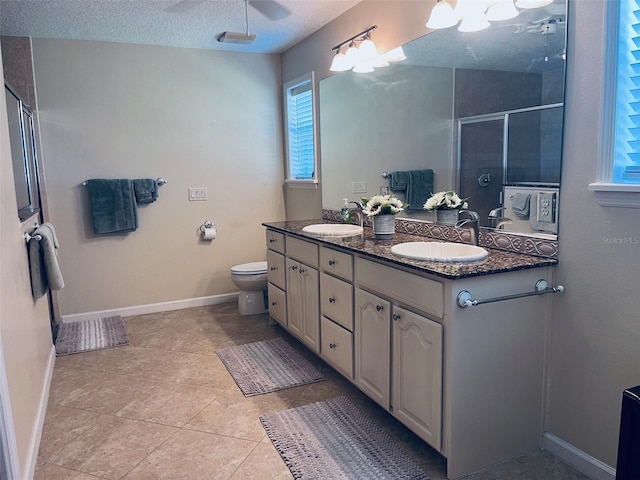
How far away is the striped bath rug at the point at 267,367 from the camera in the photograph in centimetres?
262

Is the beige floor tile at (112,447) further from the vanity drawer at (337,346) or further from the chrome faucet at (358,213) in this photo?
the chrome faucet at (358,213)

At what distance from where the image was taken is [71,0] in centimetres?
283

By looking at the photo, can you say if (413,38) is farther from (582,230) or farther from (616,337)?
(616,337)

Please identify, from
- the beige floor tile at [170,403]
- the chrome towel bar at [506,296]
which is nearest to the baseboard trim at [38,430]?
the beige floor tile at [170,403]

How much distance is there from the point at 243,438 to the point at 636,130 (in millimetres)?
1983

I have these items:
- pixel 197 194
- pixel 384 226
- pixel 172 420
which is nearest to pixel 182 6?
pixel 197 194

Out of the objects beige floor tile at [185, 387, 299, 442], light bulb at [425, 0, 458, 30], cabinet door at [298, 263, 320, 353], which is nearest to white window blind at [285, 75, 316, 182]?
cabinet door at [298, 263, 320, 353]

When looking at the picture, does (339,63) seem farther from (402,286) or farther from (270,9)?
(402,286)

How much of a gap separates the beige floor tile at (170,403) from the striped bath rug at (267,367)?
0.20m

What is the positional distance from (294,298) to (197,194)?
1.64 metres

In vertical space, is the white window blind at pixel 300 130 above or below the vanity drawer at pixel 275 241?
above

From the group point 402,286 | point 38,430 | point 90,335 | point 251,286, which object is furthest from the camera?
point 251,286

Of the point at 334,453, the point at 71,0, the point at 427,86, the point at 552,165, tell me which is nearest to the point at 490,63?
the point at 427,86

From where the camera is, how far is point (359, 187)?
328cm
